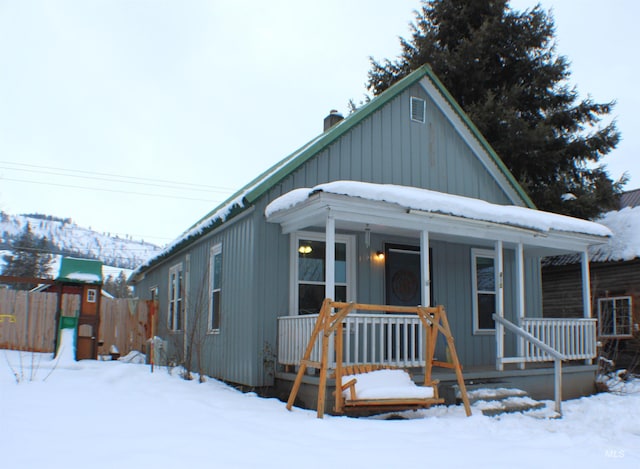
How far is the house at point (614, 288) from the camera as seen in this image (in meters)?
13.2

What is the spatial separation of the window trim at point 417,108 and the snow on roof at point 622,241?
566 cm

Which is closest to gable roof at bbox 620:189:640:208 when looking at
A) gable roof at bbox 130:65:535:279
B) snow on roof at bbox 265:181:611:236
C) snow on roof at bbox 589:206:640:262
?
snow on roof at bbox 589:206:640:262

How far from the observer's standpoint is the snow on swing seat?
6.26 metres

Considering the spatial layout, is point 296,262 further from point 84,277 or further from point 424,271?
point 84,277

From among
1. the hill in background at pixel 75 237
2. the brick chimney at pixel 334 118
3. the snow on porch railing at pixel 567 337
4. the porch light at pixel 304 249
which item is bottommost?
the snow on porch railing at pixel 567 337

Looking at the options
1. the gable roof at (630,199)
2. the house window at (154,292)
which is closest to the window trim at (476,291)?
the house window at (154,292)

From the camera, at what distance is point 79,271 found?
1217 centimetres

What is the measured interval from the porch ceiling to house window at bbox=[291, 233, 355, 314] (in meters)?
0.27

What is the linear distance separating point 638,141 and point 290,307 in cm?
1599

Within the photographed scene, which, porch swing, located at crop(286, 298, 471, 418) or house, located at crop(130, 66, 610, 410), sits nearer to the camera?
porch swing, located at crop(286, 298, 471, 418)

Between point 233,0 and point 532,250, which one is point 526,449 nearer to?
point 532,250

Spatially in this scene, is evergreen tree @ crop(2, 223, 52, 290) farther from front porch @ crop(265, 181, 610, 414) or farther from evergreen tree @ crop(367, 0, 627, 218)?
front porch @ crop(265, 181, 610, 414)

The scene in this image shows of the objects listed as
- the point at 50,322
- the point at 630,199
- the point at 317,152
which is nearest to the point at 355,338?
the point at 317,152

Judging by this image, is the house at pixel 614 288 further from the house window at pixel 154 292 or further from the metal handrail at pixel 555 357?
the house window at pixel 154 292
